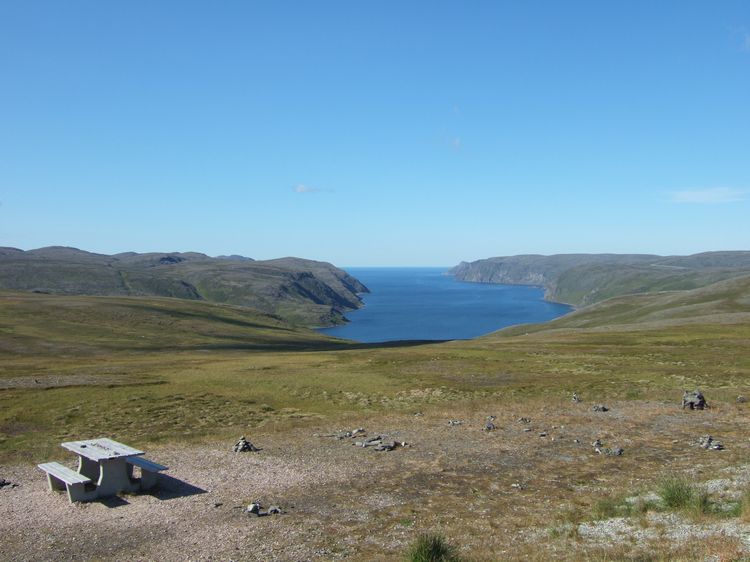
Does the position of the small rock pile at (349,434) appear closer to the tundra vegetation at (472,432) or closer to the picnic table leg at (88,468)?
the tundra vegetation at (472,432)

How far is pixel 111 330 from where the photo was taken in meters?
124

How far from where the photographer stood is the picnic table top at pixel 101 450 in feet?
71.4

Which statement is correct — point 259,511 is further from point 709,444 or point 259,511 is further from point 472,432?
point 709,444

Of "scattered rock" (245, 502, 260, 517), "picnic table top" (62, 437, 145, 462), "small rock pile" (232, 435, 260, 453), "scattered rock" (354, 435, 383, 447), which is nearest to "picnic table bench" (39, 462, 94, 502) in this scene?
"picnic table top" (62, 437, 145, 462)

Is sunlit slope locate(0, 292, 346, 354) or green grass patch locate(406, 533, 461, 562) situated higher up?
green grass patch locate(406, 533, 461, 562)

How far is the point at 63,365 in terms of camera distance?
2650 inches

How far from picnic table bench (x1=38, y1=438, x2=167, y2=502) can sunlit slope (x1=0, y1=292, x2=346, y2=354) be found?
264 ft

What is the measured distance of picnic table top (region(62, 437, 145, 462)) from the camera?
2177 centimetres

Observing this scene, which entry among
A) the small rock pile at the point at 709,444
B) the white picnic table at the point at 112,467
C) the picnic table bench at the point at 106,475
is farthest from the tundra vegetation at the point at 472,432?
the white picnic table at the point at 112,467

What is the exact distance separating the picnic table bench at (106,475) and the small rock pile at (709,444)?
81.3ft

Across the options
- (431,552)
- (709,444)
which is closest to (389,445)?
(431,552)

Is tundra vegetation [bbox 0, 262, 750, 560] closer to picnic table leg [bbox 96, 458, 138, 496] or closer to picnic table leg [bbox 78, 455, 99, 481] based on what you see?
picnic table leg [bbox 78, 455, 99, 481]

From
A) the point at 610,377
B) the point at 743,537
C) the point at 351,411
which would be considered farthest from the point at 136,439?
the point at 610,377

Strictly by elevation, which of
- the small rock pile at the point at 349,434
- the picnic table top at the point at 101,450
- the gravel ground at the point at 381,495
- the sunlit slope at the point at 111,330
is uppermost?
the picnic table top at the point at 101,450
